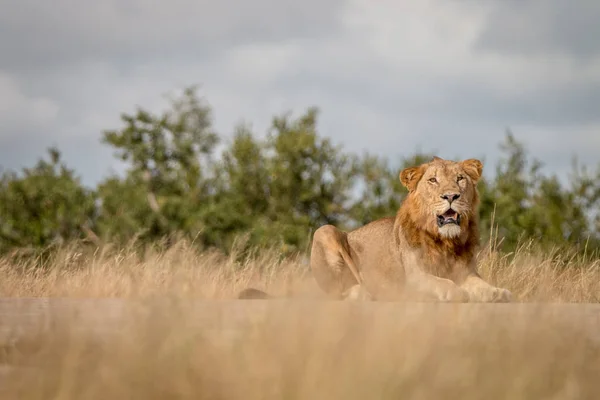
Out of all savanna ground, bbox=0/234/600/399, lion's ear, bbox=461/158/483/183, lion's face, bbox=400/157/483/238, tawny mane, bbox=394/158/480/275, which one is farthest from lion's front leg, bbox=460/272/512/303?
savanna ground, bbox=0/234/600/399

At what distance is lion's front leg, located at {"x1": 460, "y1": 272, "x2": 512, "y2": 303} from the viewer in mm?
7056

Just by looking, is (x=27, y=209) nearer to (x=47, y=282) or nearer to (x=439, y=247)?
(x=47, y=282)

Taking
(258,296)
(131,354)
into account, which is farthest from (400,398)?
(258,296)

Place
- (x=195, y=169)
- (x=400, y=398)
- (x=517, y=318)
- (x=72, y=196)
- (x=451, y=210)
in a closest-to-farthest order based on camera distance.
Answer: (x=400, y=398) → (x=517, y=318) → (x=451, y=210) → (x=72, y=196) → (x=195, y=169)

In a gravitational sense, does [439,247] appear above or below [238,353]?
below

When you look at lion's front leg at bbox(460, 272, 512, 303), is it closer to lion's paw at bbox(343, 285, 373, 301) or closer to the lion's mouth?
the lion's mouth

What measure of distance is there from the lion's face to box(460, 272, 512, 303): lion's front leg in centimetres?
49

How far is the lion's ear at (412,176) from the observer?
26.1ft

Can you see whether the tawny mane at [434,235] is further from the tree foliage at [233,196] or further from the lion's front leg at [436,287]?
the tree foliage at [233,196]

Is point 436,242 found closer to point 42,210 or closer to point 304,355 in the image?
point 304,355

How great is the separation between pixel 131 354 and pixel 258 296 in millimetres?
4031

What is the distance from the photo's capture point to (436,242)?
775 centimetres

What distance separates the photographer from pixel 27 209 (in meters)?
21.3

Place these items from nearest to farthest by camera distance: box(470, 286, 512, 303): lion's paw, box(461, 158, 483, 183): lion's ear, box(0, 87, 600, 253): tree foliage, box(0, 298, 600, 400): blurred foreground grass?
box(0, 298, 600, 400): blurred foreground grass
box(470, 286, 512, 303): lion's paw
box(461, 158, 483, 183): lion's ear
box(0, 87, 600, 253): tree foliage
